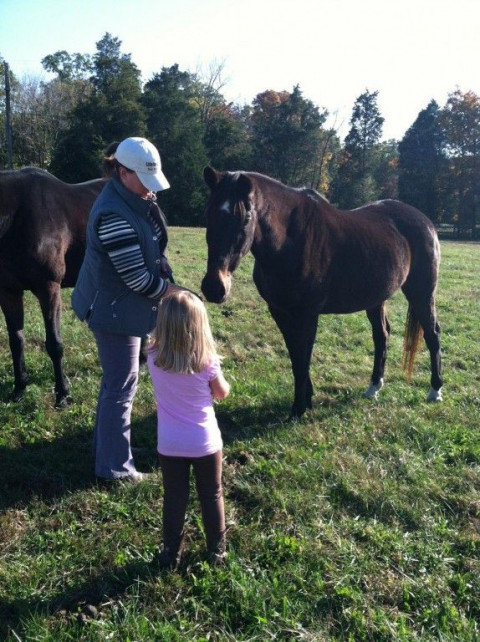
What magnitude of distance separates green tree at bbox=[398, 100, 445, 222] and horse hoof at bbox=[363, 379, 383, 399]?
41123mm

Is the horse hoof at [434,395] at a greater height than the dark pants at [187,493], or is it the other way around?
the dark pants at [187,493]

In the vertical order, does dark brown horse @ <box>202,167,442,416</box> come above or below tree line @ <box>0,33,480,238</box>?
below

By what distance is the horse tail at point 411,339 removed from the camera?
594 cm

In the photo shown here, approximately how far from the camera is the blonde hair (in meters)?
2.61

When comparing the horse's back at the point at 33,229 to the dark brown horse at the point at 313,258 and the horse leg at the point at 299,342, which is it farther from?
the horse leg at the point at 299,342

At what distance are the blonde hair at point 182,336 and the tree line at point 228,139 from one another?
2910 centimetres

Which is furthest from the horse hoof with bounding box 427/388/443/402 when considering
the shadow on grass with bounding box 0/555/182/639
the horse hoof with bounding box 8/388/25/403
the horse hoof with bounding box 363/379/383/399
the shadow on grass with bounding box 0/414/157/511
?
the horse hoof with bounding box 8/388/25/403

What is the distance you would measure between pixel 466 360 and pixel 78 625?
6.04 m

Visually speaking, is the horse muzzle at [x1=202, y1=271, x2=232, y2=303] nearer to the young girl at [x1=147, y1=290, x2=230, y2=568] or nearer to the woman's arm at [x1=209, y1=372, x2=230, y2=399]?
the young girl at [x1=147, y1=290, x2=230, y2=568]

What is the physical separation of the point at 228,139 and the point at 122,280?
36059mm

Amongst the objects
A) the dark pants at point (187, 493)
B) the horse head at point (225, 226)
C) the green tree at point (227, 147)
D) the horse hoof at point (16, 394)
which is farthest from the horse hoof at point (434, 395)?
the green tree at point (227, 147)

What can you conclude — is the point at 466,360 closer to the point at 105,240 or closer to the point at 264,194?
the point at 264,194

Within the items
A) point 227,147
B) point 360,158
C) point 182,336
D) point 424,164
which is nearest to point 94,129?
point 227,147

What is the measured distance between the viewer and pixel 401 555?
9.62 feet
